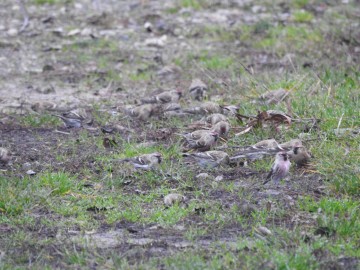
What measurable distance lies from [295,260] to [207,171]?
1.99 m

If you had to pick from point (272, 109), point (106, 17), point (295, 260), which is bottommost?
point (106, 17)

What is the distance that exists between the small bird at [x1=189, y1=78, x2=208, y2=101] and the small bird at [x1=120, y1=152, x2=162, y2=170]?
2245 mm

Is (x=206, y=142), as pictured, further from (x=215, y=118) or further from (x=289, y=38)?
(x=289, y=38)

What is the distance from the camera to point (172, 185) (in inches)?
253

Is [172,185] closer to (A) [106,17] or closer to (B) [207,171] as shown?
(B) [207,171]

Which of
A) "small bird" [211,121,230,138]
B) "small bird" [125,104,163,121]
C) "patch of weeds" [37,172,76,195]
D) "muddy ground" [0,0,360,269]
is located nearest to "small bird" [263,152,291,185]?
"muddy ground" [0,0,360,269]

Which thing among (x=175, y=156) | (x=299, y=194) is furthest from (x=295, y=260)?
(x=175, y=156)

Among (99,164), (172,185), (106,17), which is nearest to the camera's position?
(172,185)

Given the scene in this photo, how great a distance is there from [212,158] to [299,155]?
2.31ft

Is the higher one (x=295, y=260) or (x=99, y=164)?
(x=295, y=260)

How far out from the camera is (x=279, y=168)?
6297 mm

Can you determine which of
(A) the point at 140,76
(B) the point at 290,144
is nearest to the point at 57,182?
(B) the point at 290,144

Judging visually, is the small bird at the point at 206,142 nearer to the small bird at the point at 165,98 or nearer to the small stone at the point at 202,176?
the small stone at the point at 202,176

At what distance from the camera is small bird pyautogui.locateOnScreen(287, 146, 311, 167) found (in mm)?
6531
